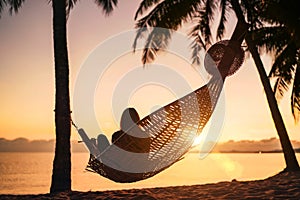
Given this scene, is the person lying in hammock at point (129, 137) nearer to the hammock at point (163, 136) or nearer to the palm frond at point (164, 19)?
the hammock at point (163, 136)

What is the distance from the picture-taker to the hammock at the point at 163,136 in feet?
22.8

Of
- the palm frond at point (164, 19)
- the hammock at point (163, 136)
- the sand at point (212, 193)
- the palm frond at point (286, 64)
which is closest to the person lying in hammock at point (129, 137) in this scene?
the hammock at point (163, 136)

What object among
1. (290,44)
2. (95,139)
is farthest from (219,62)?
(290,44)

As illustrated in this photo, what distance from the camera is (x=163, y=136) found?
7.16 meters

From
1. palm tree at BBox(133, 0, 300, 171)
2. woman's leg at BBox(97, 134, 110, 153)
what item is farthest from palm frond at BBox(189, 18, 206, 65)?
woman's leg at BBox(97, 134, 110, 153)

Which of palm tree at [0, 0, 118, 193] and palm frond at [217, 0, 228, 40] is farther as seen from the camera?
palm frond at [217, 0, 228, 40]

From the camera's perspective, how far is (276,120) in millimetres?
10156

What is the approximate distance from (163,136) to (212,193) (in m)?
1.56

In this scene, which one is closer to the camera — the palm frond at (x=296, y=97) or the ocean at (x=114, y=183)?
the palm frond at (x=296, y=97)

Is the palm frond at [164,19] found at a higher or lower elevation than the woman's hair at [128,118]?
higher

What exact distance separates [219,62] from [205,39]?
5.24 meters

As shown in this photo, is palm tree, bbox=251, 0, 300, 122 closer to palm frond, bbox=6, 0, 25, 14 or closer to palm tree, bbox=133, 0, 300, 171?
palm tree, bbox=133, 0, 300, 171

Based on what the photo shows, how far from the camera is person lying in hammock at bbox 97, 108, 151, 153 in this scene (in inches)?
272

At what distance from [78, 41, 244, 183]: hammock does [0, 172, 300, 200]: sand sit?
0.58m
